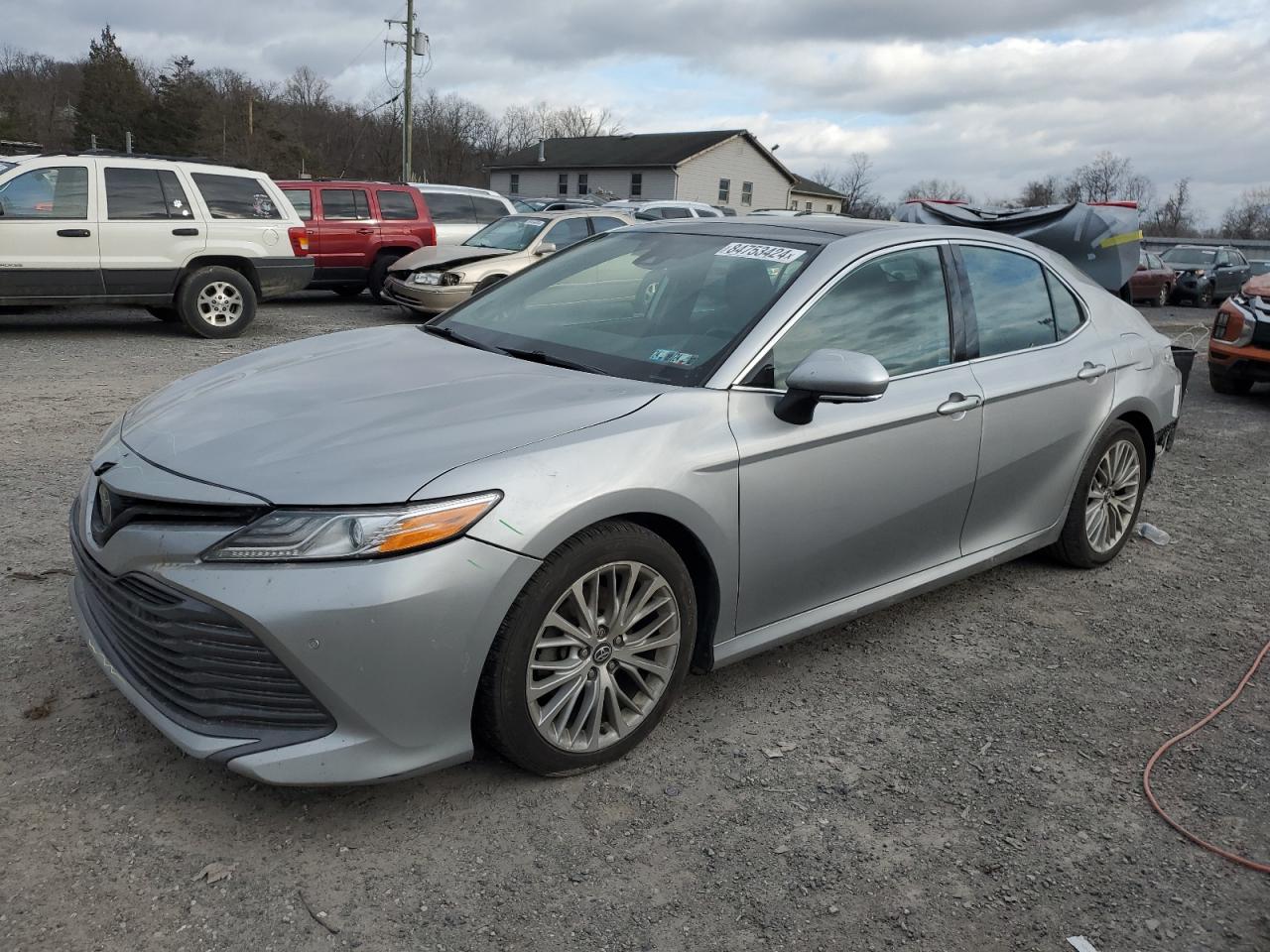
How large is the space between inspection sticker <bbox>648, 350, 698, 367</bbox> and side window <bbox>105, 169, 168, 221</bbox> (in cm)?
894

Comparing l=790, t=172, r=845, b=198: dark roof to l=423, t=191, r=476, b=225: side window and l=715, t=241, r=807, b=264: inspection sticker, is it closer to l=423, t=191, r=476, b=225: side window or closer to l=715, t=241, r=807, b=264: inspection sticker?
l=423, t=191, r=476, b=225: side window

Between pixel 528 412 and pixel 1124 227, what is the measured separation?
850cm

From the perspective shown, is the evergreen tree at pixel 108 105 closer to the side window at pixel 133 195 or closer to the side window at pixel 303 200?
the side window at pixel 303 200

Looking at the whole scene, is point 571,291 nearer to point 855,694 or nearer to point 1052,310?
point 855,694

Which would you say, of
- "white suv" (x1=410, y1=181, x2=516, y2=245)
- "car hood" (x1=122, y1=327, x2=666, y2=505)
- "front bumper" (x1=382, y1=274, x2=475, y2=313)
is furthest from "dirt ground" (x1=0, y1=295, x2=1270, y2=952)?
"white suv" (x1=410, y1=181, x2=516, y2=245)

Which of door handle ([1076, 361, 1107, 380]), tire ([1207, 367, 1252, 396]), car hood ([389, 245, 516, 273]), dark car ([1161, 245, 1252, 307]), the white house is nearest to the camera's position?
door handle ([1076, 361, 1107, 380])

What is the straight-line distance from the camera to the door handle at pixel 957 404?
3.75 m

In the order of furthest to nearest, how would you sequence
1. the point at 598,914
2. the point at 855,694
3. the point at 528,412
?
1. the point at 855,694
2. the point at 528,412
3. the point at 598,914

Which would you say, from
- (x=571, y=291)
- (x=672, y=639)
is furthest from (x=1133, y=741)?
(x=571, y=291)

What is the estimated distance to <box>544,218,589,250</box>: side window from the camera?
1355 cm

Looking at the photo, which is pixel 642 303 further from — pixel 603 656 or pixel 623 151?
pixel 623 151

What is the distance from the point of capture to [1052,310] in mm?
4523

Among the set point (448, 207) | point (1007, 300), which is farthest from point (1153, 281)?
point (1007, 300)

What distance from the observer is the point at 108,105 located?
57750 mm
